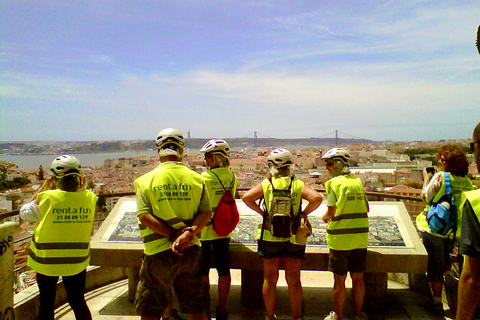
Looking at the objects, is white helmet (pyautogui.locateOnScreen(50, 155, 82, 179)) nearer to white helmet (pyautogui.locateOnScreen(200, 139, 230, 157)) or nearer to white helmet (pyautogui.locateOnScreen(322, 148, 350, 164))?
white helmet (pyautogui.locateOnScreen(200, 139, 230, 157))

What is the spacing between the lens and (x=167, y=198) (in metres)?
2.86

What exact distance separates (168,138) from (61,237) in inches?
48.3

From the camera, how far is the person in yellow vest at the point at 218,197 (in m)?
3.80

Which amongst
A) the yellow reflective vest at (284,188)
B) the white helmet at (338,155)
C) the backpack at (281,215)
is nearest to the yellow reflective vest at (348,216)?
the white helmet at (338,155)

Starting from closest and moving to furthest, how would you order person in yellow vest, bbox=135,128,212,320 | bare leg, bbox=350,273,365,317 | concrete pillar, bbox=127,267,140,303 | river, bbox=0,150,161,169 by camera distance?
person in yellow vest, bbox=135,128,212,320, bare leg, bbox=350,273,365,317, concrete pillar, bbox=127,267,140,303, river, bbox=0,150,161,169

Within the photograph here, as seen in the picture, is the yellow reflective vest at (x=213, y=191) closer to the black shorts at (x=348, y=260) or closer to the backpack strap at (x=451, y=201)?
the black shorts at (x=348, y=260)

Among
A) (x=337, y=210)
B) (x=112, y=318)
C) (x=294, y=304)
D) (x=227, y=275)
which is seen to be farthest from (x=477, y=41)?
(x=112, y=318)

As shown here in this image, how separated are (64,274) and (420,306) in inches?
153

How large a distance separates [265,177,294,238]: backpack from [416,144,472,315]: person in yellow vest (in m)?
1.63

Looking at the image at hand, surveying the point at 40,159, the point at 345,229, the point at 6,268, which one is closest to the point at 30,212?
the point at 6,268

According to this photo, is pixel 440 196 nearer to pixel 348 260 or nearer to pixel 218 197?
pixel 348 260

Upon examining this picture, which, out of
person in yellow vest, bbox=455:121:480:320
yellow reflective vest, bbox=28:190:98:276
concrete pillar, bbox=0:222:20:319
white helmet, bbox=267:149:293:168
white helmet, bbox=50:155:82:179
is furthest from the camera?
white helmet, bbox=267:149:293:168

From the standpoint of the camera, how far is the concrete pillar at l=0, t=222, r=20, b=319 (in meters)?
2.60

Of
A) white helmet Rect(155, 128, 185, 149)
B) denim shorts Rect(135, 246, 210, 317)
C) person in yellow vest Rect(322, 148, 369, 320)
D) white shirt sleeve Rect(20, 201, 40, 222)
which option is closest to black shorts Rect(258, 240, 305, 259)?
person in yellow vest Rect(322, 148, 369, 320)
